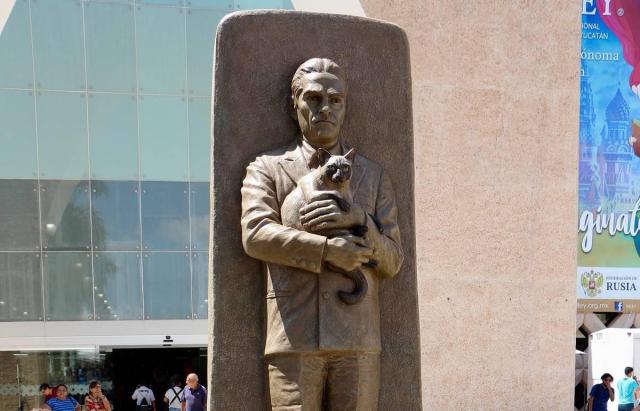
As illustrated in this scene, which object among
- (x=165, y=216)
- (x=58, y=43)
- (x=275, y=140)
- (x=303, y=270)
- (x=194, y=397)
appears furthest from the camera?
(x=165, y=216)

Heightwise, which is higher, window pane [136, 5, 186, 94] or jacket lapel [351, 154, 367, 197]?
window pane [136, 5, 186, 94]

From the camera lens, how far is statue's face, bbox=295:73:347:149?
13.3ft

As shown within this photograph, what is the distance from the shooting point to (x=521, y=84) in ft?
33.3

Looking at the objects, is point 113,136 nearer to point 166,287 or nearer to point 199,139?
point 199,139

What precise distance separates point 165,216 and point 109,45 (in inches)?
97.0

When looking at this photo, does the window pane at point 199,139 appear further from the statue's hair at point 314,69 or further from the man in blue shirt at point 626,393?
the statue's hair at point 314,69

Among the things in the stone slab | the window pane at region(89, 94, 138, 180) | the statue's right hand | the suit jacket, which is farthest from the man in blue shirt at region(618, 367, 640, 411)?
the statue's right hand

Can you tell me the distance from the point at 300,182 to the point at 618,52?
1472 centimetres

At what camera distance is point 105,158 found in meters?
11.4

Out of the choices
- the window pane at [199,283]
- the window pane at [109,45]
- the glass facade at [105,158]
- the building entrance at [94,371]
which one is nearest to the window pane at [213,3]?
the glass facade at [105,158]

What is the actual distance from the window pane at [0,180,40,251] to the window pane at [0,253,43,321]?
16cm

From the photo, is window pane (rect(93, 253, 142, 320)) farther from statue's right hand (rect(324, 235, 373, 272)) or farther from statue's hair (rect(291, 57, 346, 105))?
statue's right hand (rect(324, 235, 373, 272))

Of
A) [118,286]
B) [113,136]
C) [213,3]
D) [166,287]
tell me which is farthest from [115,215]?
[213,3]

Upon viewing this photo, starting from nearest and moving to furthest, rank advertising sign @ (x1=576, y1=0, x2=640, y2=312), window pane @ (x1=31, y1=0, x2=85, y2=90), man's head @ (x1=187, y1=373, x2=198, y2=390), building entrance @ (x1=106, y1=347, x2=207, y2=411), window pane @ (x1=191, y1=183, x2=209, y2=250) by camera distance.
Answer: man's head @ (x1=187, y1=373, x2=198, y2=390), window pane @ (x1=31, y1=0, x2=85, y2=90), window pane @ (x1=191, y1=183, x2=209, y2=250), building entrance @ (x1=106, y1=347, x2=207, y2=411), advertising sign @ (x1=576, y1=0, x2=640, y2=312)
